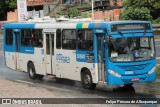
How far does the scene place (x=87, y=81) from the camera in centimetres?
1766

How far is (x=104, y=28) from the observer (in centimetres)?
1642

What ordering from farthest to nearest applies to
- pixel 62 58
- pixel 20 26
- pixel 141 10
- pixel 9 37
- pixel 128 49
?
pixel 141 10, pixel 9 37, pixel 20 26, pixel 62 58, pixel 128 49

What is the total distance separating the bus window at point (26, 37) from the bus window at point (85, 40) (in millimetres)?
4529

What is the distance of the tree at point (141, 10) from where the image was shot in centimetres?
5247

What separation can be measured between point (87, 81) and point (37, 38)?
4.55 meters

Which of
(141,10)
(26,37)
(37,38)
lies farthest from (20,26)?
(141,10)

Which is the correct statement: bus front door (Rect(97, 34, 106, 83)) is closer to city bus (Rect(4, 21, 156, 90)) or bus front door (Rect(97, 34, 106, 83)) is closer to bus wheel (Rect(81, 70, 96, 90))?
city bus (Rect(4, 21, 156, 90))

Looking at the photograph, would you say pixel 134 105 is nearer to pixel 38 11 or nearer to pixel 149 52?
pixel 149 52

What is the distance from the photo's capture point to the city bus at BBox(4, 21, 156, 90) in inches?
634

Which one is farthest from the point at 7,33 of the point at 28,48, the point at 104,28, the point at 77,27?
the point at 104,28

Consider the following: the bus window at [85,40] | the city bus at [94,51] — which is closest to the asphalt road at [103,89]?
the city bus at [94,51]

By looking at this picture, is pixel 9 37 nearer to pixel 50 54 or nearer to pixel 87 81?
pixel 50 54

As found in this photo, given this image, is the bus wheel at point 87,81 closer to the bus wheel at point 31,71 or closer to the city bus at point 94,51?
the city bus at point 94,51

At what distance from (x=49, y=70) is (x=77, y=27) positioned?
3.05 meters
